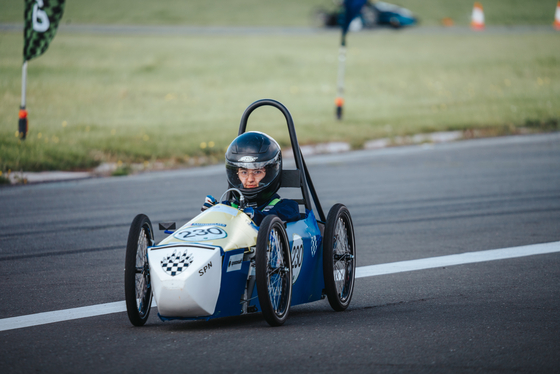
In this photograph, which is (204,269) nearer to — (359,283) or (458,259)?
(359,283)

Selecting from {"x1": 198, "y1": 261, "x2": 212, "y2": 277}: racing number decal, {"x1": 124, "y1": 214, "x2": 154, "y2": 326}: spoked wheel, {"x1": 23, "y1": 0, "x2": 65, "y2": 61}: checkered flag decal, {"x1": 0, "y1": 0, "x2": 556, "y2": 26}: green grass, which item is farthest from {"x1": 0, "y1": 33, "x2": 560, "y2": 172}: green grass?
{"x1": 198, "y1": 261, "x2": 212, "y2": 277}: racing number decal

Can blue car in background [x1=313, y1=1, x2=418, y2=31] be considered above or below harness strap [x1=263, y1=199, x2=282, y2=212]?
above

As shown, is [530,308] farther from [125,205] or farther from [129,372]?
[125,205]

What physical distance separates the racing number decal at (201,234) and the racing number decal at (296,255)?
0.63 metres

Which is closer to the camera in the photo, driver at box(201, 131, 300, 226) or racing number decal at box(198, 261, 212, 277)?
racing number decal at box(198, 261, 212, 277)

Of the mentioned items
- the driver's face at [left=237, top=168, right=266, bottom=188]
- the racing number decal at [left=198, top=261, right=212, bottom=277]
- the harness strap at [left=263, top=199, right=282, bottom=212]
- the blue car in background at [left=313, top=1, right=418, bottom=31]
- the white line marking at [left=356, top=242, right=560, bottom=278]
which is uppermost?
the blue car in background at [left=313, top=1, right=418, bottom=31]

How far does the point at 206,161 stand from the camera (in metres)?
15.4

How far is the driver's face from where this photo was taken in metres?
5.74

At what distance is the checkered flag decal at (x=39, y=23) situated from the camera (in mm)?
14688

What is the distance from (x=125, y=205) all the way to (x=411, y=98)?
15.5 m

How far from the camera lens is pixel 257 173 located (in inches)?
227

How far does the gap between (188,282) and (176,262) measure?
164 mm

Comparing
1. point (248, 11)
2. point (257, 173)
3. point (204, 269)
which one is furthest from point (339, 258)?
point (248, 11)

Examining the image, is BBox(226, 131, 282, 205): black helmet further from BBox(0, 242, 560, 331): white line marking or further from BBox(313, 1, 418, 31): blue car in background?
BBox(313, 1, 418, 31): blue car in background
